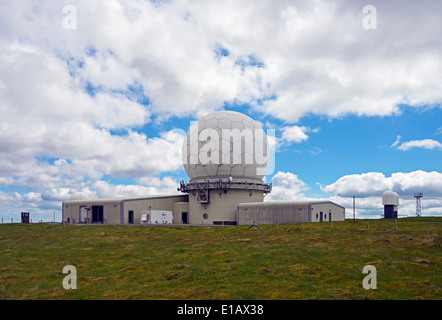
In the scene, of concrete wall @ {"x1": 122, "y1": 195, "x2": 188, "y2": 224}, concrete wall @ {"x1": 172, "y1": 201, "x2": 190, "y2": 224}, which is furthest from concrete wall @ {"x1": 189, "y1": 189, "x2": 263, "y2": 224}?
concrete wall @ {"x1": 122, "y1": 195, "x2": 188, "y2": 224}

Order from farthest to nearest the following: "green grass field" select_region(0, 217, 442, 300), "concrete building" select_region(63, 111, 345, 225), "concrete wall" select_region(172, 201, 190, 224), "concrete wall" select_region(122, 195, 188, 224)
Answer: "concrete wall" select_region(172, 201, 190, 224)
"concrete wall" select_region(122, 195, 188, 224)
"concrete building" select_region(63, 111, 345, 225)
"green grass field" select_region(0, 217, 442, 300)

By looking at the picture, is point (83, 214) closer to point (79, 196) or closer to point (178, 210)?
point (79, 196)

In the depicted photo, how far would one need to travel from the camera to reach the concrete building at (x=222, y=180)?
55281 millimetres

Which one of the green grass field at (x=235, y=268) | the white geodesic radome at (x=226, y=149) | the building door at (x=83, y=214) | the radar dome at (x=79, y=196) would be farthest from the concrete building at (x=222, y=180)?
the green grass field at (x=235, y=268)

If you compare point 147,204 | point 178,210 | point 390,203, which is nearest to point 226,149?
point 178,210

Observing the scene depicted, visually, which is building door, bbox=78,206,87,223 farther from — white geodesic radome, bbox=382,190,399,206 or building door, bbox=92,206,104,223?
white geodesic radome, bbox=382,190,399,206

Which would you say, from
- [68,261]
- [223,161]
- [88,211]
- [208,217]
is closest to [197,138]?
[223,161]

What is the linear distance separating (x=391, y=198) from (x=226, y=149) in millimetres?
25516

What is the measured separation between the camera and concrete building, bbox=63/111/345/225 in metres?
55.3

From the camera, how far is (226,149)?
181ft

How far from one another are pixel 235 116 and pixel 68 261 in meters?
40.2

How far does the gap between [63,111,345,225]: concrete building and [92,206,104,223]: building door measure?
0.56 feet
